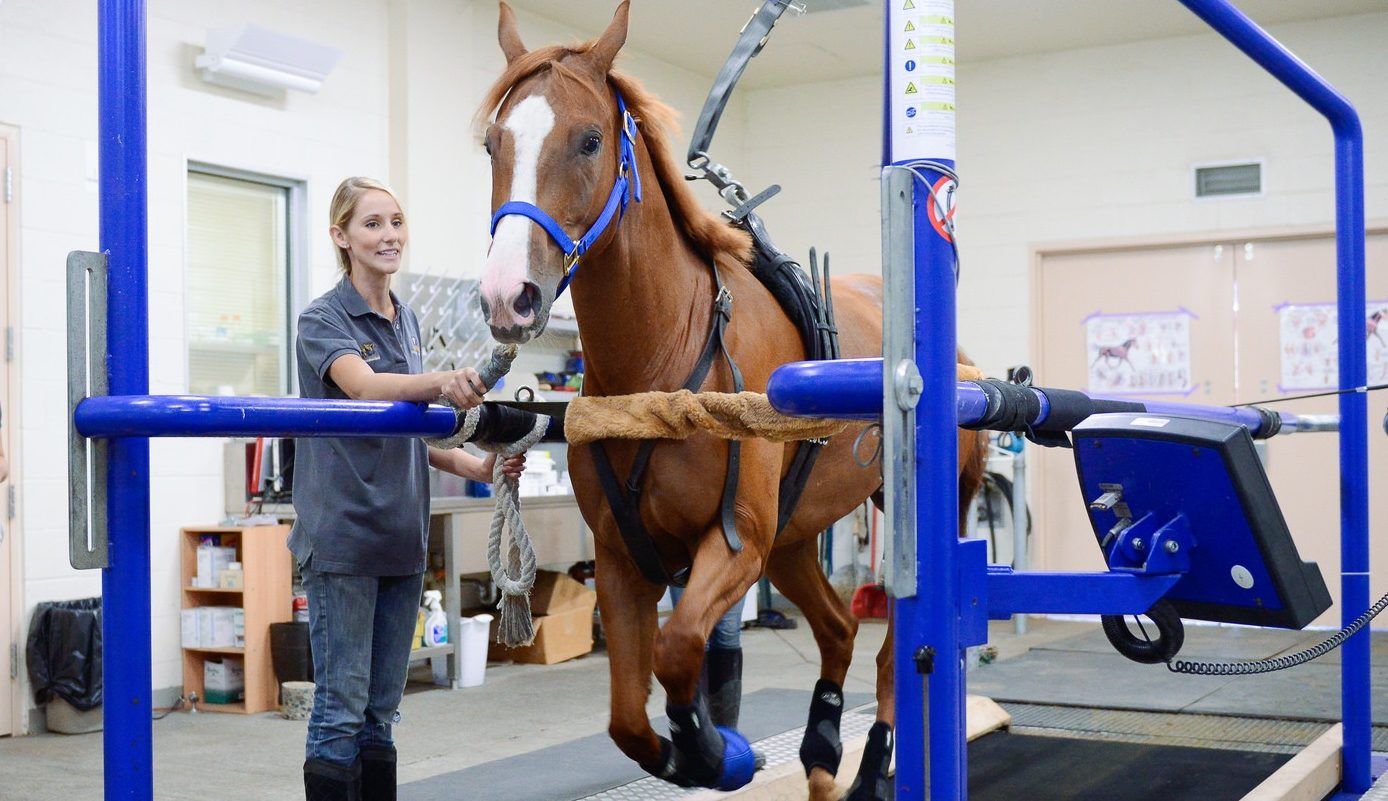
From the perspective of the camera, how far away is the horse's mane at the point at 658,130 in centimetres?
214

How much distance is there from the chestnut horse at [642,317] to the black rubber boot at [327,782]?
0.49 meters

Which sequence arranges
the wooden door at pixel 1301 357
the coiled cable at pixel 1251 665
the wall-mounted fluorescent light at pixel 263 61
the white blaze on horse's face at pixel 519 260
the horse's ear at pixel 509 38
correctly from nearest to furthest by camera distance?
the coiled cable at pixel 1251 665 → the white blaze on horse's face at pixel 519 260 → the horse's ear at pixel 509 38 → the wall-mounted fluorescent light at pixel 263 61 → the wooden door at pixel 1301 357

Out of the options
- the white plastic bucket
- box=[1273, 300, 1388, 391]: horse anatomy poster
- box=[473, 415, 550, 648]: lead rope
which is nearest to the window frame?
the white plastic bucket

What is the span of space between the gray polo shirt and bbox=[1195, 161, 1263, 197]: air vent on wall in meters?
6.56

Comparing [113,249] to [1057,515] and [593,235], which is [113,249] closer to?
[593,235]

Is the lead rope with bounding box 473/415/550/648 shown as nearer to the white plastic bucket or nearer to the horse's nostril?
the horse's nostril

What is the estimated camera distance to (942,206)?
4.43 ft

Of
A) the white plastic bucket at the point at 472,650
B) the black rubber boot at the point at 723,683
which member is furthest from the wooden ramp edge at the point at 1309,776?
the white plastic bucket at the point at 472,650

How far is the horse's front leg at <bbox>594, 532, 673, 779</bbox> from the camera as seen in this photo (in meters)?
2.35

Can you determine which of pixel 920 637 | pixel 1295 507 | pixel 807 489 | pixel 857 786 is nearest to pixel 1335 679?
pixel 1295 507

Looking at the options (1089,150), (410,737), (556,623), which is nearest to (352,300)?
(410,737)

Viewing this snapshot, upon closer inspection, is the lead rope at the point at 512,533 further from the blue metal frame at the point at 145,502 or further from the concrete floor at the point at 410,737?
the concrete floor at the point at 410,737

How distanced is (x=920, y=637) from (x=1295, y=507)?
710 cm

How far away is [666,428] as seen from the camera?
2.14m
